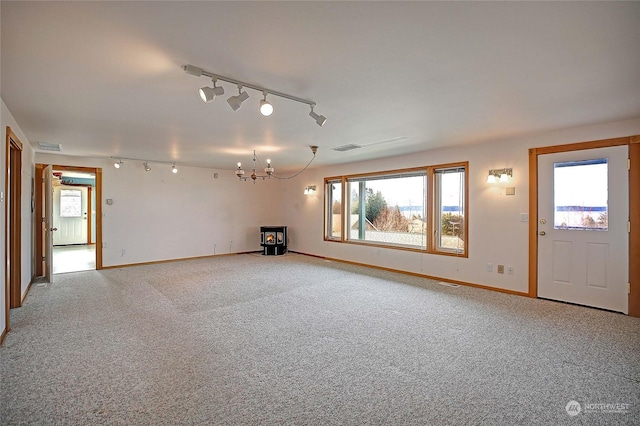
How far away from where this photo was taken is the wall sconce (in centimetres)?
462

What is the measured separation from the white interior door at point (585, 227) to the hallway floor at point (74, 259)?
8249 mm

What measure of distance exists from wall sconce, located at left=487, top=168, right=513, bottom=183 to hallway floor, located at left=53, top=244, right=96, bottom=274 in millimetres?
7773

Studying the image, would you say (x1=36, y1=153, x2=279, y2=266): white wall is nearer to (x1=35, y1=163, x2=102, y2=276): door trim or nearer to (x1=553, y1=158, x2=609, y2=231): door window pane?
(x1=35, y1=163, x2=102, y2=276): door trim

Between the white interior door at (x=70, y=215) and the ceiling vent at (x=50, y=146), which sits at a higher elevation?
the ceiling vent at (x=50, y=146)

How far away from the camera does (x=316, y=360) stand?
8.52 feet

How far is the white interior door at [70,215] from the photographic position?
10.2 meters

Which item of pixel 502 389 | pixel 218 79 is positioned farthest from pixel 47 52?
pixel 502 389

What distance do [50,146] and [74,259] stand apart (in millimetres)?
3683

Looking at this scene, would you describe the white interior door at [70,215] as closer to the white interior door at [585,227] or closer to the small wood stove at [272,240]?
the small wood stove at [272,240]

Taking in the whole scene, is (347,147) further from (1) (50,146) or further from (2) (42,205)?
(2) (42,205)

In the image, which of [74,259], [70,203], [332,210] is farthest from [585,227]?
[70,203]

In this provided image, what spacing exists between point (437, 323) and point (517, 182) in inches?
101

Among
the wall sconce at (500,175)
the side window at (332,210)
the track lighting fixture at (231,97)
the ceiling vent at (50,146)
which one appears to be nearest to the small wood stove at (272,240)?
the side window at (332,210)

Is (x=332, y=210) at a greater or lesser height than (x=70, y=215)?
greater
